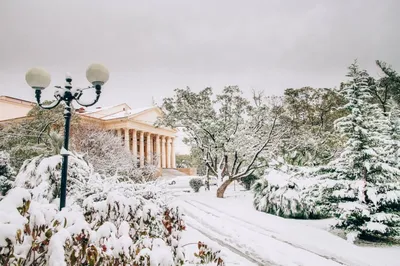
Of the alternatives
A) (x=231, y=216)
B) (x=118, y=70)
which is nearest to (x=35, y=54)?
(x=118, y=70)

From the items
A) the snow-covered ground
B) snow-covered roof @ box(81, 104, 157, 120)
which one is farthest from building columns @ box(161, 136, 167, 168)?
the snow-covered ground

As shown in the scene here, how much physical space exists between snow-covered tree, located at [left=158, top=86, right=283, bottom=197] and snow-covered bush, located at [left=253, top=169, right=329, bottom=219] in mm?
3646

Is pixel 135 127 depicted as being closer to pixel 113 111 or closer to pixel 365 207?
pixel 113 111

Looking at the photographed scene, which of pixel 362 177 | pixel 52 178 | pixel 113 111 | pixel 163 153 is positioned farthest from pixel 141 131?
pixel 362 177

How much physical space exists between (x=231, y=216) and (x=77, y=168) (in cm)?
618

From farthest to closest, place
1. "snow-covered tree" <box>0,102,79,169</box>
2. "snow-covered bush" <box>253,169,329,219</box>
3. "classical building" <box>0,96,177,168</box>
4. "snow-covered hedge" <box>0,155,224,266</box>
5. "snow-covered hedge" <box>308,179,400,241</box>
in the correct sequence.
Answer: "classical building" <box>0,96,177,168</box>
"snow-covered tree" <box>0,102,79,169</box>
"snow-covered bush" <box>253,169,329,219</box>
"snow-covered hedge" <box>308,179,400,241</box>
"snow-covered hedge" <box>0,155,224,266</box>

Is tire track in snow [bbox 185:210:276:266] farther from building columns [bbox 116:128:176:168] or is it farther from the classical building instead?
building columns [bbox 116:128:176:168]

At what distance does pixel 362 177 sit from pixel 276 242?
9.53 ft

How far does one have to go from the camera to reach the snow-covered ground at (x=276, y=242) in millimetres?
5441

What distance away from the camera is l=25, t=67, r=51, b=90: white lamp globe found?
17.6 ft

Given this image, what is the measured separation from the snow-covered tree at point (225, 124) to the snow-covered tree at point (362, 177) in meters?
7.69

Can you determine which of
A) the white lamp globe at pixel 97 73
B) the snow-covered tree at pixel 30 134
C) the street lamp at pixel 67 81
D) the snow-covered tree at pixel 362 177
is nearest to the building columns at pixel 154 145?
the snow-covered tree at pixel 30 134

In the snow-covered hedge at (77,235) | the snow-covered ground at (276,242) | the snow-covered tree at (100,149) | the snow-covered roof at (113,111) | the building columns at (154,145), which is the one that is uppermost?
the snow-covered roof at (113,111)

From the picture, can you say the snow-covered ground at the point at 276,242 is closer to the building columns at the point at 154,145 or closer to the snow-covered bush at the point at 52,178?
the snow-covered bush at the point at 52,178
